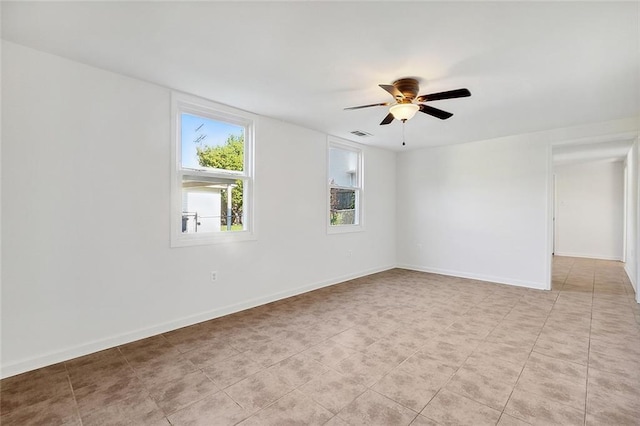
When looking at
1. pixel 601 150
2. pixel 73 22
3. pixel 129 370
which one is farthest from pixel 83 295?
pixel 601 150

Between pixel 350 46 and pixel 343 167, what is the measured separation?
3.31m

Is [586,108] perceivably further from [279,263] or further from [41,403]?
[41,403]

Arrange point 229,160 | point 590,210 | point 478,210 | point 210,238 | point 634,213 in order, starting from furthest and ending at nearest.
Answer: point 590,210
point 478,210
point 634,213
point 229,160
point 210,238

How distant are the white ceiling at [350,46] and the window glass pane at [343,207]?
2.08m

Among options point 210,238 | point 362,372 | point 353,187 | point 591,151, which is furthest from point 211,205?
point 591,151

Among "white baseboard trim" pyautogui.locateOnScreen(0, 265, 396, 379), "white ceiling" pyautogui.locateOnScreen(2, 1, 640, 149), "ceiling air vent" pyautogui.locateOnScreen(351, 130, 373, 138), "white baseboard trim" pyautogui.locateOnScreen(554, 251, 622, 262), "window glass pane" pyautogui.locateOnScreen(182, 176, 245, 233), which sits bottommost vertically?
"white baseboard trim" pyautogui.locateOnScreen(0, 265, 396, 379)

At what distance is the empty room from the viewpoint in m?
1.98

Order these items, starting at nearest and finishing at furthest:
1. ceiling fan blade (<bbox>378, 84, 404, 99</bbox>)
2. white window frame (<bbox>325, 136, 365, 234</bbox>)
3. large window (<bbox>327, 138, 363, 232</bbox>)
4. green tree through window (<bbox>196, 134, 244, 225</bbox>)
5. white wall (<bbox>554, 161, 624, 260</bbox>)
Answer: ceiling fan blade (<bbox>378, 84, 404, 99</bbox>) → green tree through window (<bbox>196, 134, 244, 225</bbox>) → white window frame (<bbox>325, 136, 365, 234</bbox>) → large window (<bbox>327, 138, 363, 232</bbox>) → white wall (<bbox>554, 161, 624, 260</bbox>)

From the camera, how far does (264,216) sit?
4.10 metres

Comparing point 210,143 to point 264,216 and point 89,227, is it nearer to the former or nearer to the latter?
point 264,216

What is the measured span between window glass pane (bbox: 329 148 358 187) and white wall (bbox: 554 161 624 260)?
639 centimetres

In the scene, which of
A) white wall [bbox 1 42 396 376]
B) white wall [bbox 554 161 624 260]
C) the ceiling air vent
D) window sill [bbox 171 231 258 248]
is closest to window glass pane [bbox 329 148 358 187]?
the ceiling air vent

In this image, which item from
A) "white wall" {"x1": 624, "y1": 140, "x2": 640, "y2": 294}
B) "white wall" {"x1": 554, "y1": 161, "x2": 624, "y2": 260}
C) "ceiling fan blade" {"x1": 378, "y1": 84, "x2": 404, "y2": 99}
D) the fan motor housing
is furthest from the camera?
"white wall" {"x1": 554, "y1": 161, "x2": 624, "y2": 260}

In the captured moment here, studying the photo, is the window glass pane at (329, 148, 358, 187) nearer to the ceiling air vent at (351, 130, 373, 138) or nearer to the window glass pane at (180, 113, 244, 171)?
the ceiling air vent at (351, 130, 373, 138)
